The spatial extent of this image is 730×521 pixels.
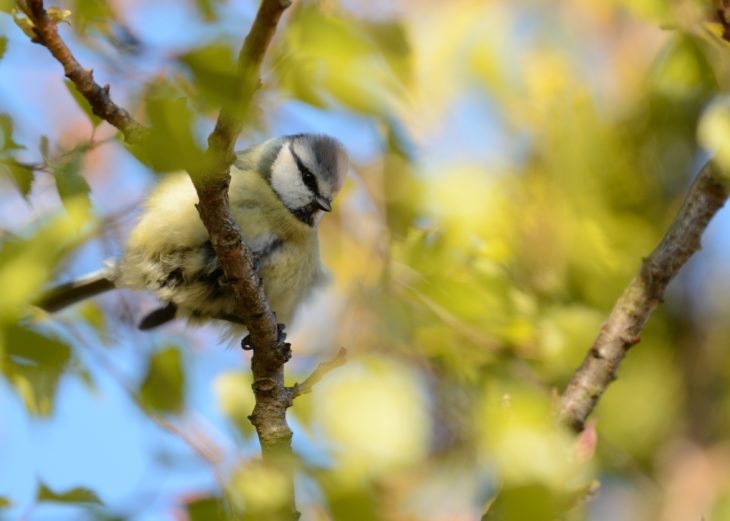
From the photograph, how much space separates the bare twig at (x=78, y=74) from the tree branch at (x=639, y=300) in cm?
103

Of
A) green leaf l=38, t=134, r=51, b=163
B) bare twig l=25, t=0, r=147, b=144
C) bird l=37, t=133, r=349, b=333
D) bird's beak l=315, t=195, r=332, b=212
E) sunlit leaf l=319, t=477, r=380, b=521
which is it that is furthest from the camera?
bird's beak l=315, t=195, r=332, b=212

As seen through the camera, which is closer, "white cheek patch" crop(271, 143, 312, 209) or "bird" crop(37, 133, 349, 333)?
"bird" crop(37, 133, 349, 333)

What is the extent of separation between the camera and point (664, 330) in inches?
105

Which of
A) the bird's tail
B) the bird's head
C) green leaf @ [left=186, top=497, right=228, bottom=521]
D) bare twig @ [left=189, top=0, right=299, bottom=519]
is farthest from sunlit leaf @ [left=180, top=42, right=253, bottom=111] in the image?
the bird's tail

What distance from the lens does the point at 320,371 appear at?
1.52m

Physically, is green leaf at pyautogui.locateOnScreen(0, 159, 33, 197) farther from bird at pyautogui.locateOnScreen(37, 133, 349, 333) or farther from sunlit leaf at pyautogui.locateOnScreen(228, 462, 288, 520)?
bird at pyautogui.locateOnScreen(37, 133, 349, 333)

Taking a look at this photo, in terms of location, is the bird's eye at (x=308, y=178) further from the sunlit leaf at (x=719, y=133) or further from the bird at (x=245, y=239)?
the sunlit leaf at (x=719, y=133)

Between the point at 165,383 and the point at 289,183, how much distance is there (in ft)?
4.43

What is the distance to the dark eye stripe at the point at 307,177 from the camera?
2449mm

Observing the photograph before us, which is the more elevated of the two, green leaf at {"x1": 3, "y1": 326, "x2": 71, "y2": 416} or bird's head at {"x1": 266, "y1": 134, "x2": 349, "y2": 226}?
bird's head at {"x1": 266, "y1": 134, "x2": 349, "y2": 226}

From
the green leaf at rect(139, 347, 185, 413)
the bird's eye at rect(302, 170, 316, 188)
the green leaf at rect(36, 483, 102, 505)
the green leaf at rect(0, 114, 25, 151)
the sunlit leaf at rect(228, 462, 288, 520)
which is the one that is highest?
the bird's eye at rect(302, 170, 316, 188)

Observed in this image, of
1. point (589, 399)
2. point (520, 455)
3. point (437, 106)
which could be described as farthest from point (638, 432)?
point (520, 455)

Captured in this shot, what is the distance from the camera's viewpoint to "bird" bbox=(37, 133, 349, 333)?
221 centimetres

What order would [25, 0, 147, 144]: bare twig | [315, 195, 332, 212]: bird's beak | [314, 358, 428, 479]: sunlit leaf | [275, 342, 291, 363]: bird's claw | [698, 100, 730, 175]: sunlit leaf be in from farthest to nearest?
[315, 195, 332, 212]: bird's beak < [275, 342, 291, 363]: bird's claw < [698, 100, 730, 175]: sunlit leaf < [25, 0, 147, 144]: bare twig < [314, 358, 428, 479]: sunlit leaf
